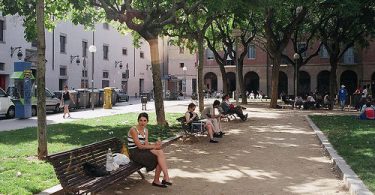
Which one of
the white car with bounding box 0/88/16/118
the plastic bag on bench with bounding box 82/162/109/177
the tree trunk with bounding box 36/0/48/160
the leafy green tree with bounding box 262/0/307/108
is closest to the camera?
the plastic bag on bench with bounding box 82/162/109/177

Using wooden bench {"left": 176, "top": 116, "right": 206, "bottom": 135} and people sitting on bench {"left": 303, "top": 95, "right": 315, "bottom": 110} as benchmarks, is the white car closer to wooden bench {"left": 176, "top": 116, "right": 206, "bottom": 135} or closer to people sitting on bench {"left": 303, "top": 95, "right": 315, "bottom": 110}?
wooden bench {"left": 176, "top": 116, "right": 206, "bottom": 135}

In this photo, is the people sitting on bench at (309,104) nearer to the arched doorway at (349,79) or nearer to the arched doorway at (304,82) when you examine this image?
the arched doorway at (349,79)

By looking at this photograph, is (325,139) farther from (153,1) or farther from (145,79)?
(145,79)

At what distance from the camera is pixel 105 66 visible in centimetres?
4806

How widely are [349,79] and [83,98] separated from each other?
Result: 30505 mm

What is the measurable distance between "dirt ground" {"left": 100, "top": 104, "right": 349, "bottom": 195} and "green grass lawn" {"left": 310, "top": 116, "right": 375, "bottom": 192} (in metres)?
0.41

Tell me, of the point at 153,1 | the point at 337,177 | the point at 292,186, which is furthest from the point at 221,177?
the point at 153,1

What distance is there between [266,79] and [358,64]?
398 inches

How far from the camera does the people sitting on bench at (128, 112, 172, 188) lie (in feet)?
24.7

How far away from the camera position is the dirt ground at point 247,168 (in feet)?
24.3

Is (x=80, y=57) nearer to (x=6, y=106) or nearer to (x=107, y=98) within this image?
(x=107, y=98)

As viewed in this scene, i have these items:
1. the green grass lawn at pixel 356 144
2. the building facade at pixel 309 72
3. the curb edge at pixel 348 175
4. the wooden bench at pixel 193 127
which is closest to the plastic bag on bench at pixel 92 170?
the curb edge at pixel 348 175

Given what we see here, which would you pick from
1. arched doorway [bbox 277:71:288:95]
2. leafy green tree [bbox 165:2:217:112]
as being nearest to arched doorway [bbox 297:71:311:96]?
arched doorway [bbox 277:71:288:95]

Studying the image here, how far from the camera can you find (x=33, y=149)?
10625 millimetres
